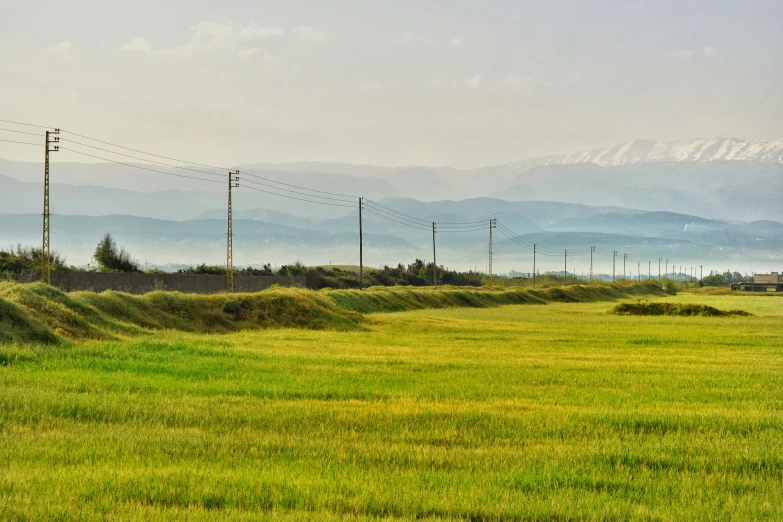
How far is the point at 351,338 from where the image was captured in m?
35.0

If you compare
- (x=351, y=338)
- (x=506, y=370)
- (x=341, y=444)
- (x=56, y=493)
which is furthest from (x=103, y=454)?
(x=351, y=338)

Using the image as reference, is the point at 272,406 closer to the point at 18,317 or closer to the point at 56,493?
the point at 56,493

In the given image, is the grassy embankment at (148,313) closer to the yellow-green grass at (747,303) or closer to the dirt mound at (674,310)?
the dirt mound at (674,310)

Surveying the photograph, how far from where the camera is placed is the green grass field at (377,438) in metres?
8.73

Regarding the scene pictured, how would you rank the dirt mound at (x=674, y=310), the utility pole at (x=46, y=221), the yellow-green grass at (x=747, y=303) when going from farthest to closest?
Result: the yellow-green grass at (x=747, y=303) < the dirt mound at (x=674, y=310) < the utility pole at (x=46, y=221)

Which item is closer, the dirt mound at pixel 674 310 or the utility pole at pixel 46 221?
the utility pole at pixel 46 221

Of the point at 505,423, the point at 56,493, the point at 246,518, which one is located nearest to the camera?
the point at 246,518

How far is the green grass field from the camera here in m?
8.73

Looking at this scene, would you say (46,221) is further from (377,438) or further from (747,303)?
(747,303)

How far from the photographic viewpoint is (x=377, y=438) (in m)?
12.1

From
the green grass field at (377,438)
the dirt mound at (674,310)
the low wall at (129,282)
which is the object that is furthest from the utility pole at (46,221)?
the dirt mound at (674,310)

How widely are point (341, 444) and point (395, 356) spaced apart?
14.5 metres

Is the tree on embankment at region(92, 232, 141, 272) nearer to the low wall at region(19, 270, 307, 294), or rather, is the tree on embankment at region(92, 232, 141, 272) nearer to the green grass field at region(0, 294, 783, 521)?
the low wall at region(19, 270, 307, 294)

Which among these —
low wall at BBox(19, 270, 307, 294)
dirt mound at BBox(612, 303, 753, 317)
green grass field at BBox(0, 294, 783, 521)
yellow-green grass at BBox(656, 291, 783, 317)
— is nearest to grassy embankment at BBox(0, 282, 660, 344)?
green grass field at BBox(0, 294, 783, 521)
